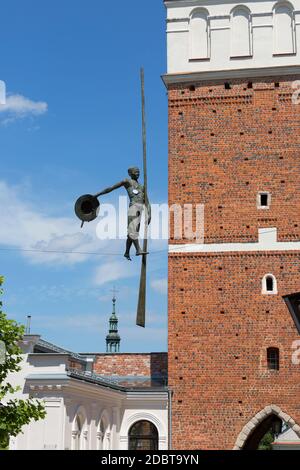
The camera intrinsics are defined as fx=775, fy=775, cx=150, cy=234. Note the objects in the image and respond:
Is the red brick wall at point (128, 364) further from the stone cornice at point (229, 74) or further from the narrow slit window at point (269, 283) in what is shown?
the stone cornice at point (229, 74)

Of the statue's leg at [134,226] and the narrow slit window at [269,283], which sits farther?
the narrow slit window at [269,283]

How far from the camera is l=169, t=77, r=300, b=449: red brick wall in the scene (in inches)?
848

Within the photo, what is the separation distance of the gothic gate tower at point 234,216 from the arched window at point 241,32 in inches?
1.2

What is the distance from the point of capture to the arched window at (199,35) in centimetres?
2361

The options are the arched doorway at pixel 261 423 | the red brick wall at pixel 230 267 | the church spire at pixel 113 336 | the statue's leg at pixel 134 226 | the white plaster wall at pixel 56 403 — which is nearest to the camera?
the statue's leg at pixel 134 226

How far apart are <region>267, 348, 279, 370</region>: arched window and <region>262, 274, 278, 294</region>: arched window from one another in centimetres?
165

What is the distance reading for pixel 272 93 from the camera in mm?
23250

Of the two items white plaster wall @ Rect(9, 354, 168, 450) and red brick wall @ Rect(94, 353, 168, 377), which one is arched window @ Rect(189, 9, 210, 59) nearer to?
white plaster wall @ Rect(9, 354, 168, 450)

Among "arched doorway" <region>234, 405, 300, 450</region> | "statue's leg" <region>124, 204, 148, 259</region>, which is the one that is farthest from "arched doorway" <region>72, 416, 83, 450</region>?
"statue's leg" <region>124, 204, 148, 259</region>

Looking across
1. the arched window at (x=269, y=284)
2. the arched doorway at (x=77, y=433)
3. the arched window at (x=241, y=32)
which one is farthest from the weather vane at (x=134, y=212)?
the arched window at (x=241, y=32)

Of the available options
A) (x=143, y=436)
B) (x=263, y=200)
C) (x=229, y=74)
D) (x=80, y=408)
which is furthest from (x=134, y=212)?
(x=143, y=436)

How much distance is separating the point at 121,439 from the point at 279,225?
9.22 meters

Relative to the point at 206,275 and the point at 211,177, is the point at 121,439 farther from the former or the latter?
the point at 211,177

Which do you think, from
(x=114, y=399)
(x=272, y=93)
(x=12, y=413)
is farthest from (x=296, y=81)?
(x=12, y=413)
